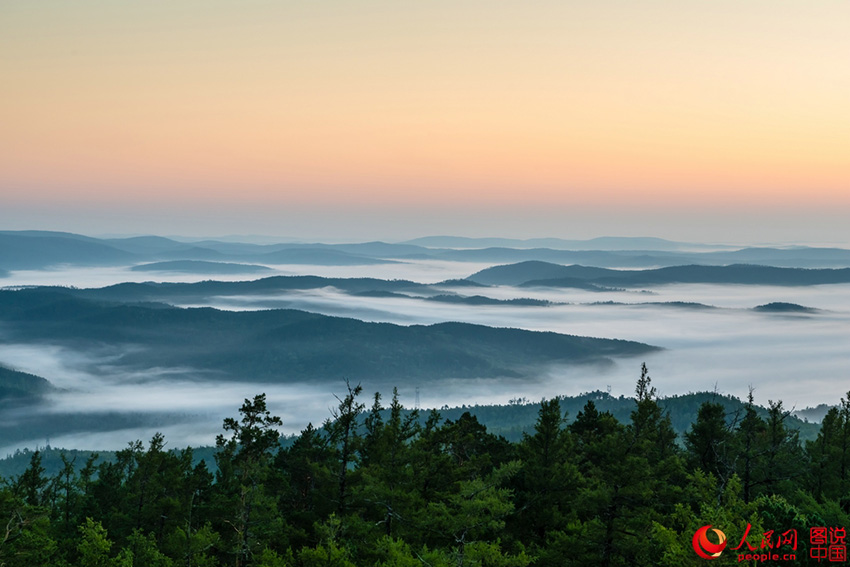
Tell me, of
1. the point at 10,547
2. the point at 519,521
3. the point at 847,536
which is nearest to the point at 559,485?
the point at 519,521

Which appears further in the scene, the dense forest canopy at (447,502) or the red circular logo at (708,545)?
the dense forest canopy at (447,502)

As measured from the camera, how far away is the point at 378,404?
4353cm

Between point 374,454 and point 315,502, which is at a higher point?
point 374,454

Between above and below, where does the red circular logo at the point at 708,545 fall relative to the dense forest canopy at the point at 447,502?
above

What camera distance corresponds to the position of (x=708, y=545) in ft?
79.7

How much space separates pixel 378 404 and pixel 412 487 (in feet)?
20.0

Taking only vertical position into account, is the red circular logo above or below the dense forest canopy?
above

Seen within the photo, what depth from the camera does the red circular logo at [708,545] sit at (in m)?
24.0

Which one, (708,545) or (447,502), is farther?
(447,502)

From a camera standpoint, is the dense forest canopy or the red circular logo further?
the dense forest canopy

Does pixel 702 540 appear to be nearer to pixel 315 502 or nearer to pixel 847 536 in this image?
pixel 847 536

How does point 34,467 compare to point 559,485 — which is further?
point 34,467

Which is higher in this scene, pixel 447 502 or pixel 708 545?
pixel 708 545

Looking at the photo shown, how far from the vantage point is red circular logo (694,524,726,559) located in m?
24.0
